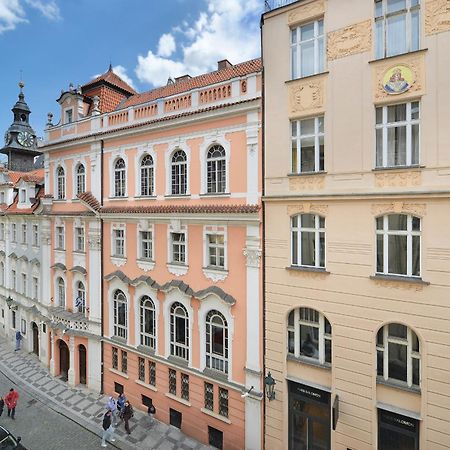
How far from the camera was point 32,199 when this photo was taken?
77.9 feet

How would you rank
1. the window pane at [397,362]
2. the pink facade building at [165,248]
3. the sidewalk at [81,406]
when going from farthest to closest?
the sidewalk at [81,406] → the pink facade building at [165,248] → the window pane at [397,362]

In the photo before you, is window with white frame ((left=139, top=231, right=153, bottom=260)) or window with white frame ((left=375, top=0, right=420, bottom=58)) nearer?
window with white frame ((left=375, top=0, right=420, bottom=58))

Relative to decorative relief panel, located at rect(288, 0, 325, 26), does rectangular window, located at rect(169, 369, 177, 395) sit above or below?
below

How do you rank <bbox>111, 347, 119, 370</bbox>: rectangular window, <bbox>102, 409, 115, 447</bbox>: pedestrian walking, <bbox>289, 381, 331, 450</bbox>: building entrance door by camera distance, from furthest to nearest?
1. <bbox>111, 347, 119, 370</bbox>: rectangular window
2. <bbox>102, 409, 115, 447</bbox>: pedestrian walking
3. <bbox>289, 381, 331, 450</bbox>: building entrance door

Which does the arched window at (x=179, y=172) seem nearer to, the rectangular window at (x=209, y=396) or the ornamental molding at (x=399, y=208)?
the ornamental molding at (x=399, y=208)

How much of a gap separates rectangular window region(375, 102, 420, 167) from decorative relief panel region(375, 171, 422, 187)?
1.21ft

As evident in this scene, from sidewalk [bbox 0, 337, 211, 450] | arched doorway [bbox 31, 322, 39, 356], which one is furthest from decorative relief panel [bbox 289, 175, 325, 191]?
arched doorway [bbox 31, 322, 39, 356]

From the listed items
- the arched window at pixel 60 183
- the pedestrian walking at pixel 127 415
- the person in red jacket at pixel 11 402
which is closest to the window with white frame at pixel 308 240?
the pedestrian walking at pixel 127 415

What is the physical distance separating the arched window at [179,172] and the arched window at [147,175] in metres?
1.40

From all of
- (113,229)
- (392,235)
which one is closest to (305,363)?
(392,235)

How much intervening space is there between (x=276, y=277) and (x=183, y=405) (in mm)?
8132

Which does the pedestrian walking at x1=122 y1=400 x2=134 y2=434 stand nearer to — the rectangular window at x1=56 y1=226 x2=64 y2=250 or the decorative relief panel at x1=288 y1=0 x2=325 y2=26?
the rectangular window at x1=56 y1=226 x2=64 y2=250

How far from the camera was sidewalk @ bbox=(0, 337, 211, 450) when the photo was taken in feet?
48.0

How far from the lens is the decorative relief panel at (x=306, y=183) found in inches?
454
